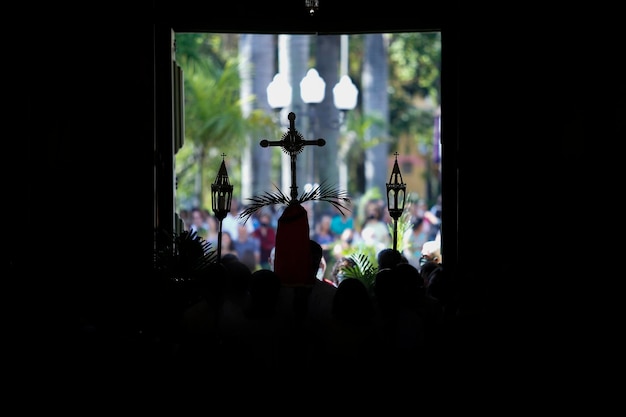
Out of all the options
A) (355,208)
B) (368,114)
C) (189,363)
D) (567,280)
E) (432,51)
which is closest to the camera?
(189,363)

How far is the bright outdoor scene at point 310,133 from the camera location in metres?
11.1

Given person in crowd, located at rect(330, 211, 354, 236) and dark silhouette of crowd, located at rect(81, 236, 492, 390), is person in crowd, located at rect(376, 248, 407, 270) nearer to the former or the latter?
dark silhouette of crowd, located at rect(81, 236, 492, 390)

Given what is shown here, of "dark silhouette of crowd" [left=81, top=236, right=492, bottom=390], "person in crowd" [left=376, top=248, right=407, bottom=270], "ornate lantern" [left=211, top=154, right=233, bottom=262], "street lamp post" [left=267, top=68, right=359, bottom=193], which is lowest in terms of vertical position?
"dark silhouette of crowd" [left=81, top=236, right=492, bottom=390]

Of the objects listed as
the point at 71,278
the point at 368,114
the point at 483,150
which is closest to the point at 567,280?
the point at 483,150

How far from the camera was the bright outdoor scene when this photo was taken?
11070 mm

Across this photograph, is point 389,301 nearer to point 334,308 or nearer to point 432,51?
Result: point 334,308

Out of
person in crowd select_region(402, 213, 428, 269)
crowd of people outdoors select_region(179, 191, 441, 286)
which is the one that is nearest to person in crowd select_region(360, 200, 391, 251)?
crowd of people outdoors select_region(179, 191, 441, 286)

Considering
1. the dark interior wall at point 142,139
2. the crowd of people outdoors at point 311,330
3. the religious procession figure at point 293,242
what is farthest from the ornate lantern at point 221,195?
the dark interior wall at point 142,139

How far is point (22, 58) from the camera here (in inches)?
282

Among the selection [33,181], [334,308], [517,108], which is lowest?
[334,308]

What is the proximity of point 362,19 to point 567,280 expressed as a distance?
2.65 m

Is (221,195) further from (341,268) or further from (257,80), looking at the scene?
(257,80)

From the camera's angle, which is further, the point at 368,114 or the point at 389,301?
the point at 368,114

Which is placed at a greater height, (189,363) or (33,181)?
(33,181)
